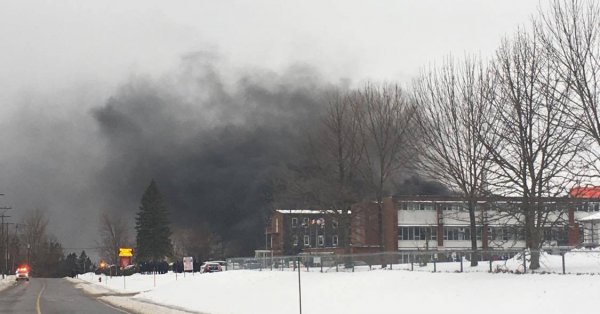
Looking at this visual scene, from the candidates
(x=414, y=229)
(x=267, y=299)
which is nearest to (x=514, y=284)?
(x=267, y=299)

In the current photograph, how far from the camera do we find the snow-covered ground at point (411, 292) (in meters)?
20.2

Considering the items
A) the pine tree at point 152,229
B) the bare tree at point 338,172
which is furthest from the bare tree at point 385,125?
the pine tree at point 152,229

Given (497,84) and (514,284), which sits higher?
(497,84)

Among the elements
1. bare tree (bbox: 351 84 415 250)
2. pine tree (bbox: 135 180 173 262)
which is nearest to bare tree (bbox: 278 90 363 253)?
bare tree (bbox: 351 84 415 250)

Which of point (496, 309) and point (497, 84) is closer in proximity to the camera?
point (496, 309)

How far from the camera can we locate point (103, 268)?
420ft

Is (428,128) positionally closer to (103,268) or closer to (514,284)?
(514,284)

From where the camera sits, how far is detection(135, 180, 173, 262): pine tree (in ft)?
392

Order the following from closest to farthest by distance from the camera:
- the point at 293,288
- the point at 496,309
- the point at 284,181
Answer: the point at 496,309, the point at 293,288, the point at 284,181

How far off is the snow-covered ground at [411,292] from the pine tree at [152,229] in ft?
261

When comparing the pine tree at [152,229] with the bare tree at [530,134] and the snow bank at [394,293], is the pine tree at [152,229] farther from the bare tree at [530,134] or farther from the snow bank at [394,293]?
the bare tree at [530,134]

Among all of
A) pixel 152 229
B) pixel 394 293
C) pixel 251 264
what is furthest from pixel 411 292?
pixel 152 229

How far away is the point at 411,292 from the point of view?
2588 centimetres

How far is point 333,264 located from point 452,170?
35.4 ft
